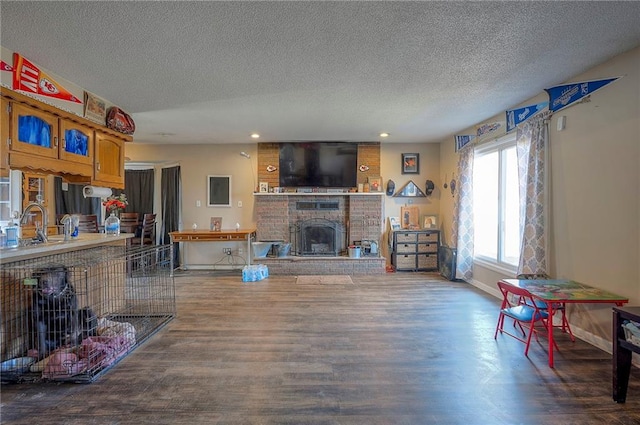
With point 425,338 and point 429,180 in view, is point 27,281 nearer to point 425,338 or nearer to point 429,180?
point 425,338

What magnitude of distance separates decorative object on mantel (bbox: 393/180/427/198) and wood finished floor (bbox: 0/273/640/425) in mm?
3011

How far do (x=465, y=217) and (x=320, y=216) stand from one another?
2648 millimetres

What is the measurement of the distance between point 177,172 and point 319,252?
10.9 ft

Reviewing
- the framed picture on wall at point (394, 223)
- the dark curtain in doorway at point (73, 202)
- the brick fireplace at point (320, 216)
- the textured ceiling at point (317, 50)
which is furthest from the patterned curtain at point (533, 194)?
the dark curtain in doorway at point (73, 202)

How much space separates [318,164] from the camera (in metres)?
Result: 6.04

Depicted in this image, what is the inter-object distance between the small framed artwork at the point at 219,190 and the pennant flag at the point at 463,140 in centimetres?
438

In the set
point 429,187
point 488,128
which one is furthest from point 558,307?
point 429,187

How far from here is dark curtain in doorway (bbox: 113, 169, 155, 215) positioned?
645cm

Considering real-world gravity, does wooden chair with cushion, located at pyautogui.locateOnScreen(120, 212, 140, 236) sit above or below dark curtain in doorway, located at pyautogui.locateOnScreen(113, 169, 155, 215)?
below

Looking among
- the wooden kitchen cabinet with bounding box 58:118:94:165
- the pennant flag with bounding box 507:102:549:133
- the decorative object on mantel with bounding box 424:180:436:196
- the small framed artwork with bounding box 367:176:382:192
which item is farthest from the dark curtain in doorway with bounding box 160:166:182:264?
the pennant flag with bounding box 507:102:549:133

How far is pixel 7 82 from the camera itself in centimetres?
250

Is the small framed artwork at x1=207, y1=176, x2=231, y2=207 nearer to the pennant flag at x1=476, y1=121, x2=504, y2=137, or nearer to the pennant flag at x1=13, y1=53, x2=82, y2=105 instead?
the pennant flag at x1=13, y1=53, x2=82, y2=105

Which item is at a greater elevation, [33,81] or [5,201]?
[33,81]

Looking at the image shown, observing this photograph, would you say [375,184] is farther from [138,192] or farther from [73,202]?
[73,202]
